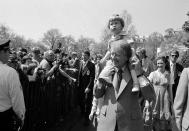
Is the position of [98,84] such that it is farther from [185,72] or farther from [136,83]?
[185,72]

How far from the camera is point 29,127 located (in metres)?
6.62

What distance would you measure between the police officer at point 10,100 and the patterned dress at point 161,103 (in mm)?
4927

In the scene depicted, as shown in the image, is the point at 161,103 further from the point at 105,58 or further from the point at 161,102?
the point at 105,58

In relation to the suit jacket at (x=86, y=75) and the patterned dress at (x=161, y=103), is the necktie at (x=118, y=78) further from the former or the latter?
the suit jacket at (x=86, y=75)

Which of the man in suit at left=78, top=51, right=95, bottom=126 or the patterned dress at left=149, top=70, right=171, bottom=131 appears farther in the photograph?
the man in suit at left=78, top=51, right=95, bottom=126

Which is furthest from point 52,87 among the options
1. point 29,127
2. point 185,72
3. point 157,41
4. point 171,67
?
point 157,41

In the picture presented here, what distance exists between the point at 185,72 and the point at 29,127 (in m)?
3.98

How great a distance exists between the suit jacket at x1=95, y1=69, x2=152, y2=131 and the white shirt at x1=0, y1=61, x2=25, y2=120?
1.05 meters

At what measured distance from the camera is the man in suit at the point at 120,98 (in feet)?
12.6

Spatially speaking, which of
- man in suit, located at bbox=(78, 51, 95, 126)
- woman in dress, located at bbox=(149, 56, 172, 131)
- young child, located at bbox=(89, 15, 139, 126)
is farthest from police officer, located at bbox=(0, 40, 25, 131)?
man in suit, located at bbox=(78, 51, 95, 126)

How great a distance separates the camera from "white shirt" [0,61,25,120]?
412 cm

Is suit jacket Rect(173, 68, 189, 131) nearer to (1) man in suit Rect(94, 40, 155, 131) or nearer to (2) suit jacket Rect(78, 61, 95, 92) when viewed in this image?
(1) man in suit Rect(94, 40, 155, 131)

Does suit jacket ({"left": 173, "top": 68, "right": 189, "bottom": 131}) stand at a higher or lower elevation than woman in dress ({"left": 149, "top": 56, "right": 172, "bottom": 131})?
higher

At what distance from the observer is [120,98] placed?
154 inches
